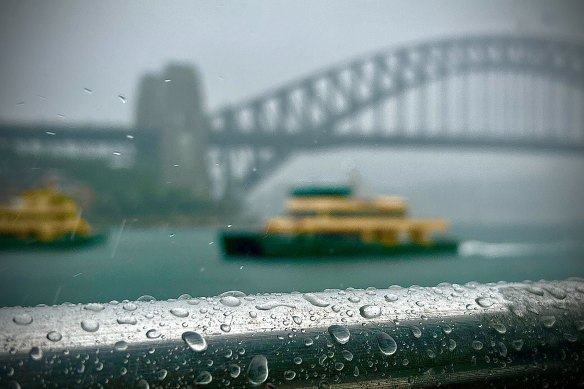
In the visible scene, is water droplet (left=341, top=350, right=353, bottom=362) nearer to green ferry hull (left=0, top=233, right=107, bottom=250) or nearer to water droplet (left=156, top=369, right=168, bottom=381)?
water droplet (left=156, top=369, right=168, bottom=381)

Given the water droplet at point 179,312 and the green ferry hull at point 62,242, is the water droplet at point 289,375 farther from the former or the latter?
the green ferry hull at point 62,242

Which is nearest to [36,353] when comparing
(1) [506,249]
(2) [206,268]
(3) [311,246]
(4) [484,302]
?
(4) [484,302]

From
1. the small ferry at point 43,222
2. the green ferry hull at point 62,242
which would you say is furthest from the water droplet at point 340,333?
the green ferry hull at point 62,242

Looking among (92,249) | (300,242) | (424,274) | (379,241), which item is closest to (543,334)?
(92,249)

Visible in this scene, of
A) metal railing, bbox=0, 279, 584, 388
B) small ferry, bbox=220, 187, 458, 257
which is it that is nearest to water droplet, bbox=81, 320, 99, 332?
metal railing, bbox=0, 279, 584, 388

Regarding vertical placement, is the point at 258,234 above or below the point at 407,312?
below

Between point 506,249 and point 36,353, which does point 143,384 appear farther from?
point 506,249

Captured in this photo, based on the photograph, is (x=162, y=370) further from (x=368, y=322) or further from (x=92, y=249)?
(x=92, y=249)
